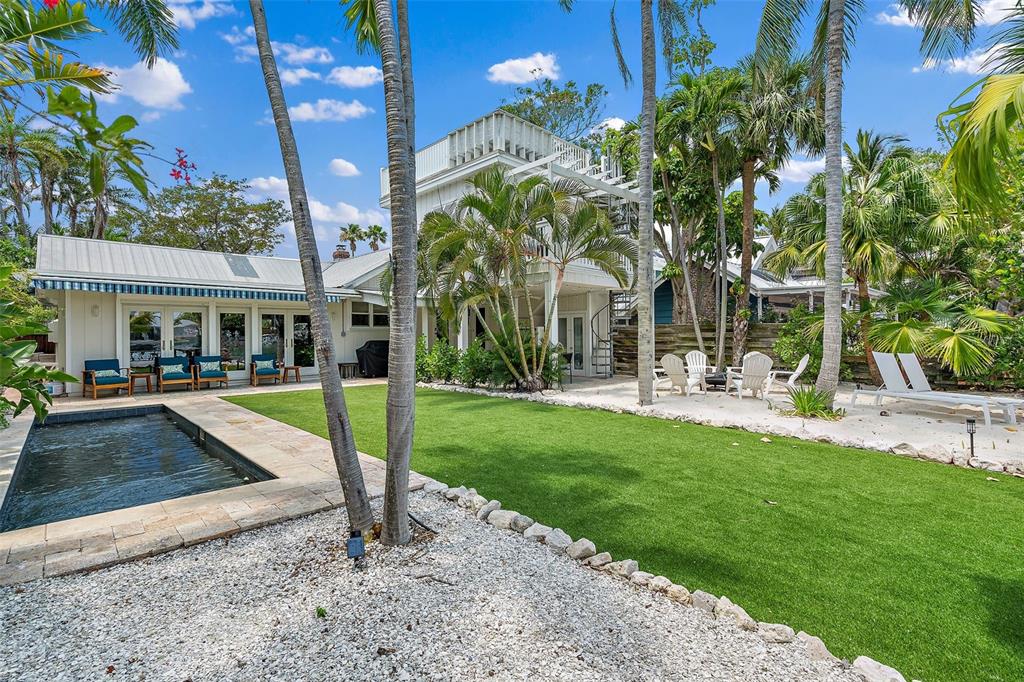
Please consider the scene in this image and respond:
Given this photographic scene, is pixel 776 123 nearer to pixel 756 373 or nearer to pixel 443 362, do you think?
pixel 756 373

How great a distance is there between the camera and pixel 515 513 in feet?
15.9

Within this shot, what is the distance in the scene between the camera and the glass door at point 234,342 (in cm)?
1786

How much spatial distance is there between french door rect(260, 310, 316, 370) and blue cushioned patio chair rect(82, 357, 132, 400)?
4535 mm

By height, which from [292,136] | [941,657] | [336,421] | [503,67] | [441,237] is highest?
[503,67]

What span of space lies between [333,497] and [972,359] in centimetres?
1269

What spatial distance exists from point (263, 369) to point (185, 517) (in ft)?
45.4

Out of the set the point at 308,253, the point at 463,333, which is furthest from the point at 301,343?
Answer: the point at 308,253

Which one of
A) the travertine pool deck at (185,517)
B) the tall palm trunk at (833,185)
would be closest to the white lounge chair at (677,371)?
the tall palm trunk at (833,185)

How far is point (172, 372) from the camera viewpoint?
15539mm

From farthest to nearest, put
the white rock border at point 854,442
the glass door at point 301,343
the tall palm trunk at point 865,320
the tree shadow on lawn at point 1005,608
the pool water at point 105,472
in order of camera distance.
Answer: the glass door at point 301,343
the tall palm trunk at point 865,320
the white rock border at point 854,442
the pool water at point 105,472
the tree shadow on lawn at point 1005,608

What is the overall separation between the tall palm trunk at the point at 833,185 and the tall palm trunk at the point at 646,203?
3.40m

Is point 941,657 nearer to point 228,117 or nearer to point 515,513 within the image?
point 515,513

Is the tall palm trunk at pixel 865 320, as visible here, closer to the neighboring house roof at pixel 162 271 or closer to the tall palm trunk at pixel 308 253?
the tall palm trunk at pixel 308 253

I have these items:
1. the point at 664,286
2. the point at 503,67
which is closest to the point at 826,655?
the point at 664,286
